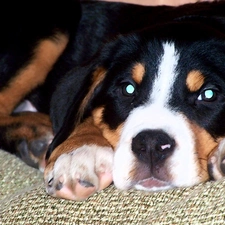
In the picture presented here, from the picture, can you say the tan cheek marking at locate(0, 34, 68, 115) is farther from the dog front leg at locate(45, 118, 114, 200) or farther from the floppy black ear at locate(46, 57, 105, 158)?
the dog front leg at locate(45, 118, 114, 200)

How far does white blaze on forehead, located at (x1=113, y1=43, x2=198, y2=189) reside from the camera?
7.42ft

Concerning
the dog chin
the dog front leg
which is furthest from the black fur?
the dog chin

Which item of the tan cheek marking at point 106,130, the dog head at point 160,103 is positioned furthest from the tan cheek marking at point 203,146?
the tan cheek marking at point 106,130

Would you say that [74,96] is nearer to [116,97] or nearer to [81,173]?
[116,97]

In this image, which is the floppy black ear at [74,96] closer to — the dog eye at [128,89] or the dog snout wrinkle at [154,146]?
the dog eye at [128,89]

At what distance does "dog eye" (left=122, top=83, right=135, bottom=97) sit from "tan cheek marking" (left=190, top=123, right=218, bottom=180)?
32cm

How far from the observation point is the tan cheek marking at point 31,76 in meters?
3.26

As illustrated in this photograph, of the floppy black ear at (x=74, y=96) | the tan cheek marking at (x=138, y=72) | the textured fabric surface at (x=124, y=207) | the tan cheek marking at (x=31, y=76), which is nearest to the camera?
the textured fabric surface at (x=124, y=207)

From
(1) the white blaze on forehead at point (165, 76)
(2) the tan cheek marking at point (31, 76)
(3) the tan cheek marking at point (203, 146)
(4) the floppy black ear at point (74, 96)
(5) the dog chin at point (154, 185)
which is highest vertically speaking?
(1) the white blaze on forehead at point (165, 76)

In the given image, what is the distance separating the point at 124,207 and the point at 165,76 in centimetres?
58

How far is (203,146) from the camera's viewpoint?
2.37 metres

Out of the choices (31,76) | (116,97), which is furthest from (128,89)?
(31,76)

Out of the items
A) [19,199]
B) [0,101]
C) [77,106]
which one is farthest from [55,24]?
[19,199]

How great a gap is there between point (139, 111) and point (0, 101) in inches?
39.7
